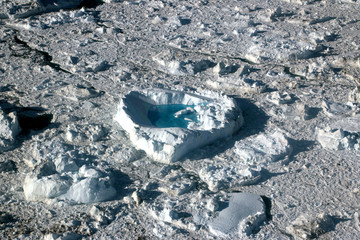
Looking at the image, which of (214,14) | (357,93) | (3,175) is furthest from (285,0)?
(3,175)

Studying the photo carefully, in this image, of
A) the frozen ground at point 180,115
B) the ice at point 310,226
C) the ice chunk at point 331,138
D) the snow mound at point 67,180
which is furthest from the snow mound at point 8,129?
the ice chunk at point 331,138

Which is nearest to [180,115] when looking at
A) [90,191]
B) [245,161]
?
[245,161]

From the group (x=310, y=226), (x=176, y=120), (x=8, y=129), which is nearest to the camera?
(x=310, y=226)

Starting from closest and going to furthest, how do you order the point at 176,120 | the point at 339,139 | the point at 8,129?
1. the point at 339,139
2. the point at 8,129
3. the point at 176,120

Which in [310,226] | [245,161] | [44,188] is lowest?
[44,188]

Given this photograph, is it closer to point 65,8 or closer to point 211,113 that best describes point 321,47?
point 211,113

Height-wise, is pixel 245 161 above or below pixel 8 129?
above

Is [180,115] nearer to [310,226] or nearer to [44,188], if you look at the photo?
[44,188]

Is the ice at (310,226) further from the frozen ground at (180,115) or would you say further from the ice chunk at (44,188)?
the ice chunk at (44,188)

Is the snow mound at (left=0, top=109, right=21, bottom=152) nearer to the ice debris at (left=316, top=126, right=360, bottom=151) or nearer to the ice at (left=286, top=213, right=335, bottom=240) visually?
the ice at (left=286, top=213, right=335, bottom=240)
